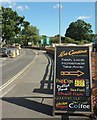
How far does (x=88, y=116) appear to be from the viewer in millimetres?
8688

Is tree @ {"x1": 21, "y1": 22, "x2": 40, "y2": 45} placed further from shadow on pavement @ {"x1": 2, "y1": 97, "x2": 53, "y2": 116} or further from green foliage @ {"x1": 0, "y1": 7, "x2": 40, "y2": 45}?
shadow on pavement @ {"x1": 2, "y1": 97, "x2": 53, "y2": 116}

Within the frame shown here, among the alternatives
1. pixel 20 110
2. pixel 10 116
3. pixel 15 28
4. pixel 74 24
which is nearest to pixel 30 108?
pixel 20 110

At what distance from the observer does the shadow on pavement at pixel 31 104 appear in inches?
376

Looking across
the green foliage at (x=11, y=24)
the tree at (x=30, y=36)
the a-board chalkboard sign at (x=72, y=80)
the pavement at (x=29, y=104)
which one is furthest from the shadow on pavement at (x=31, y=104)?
the tree at (x=30, y=36)

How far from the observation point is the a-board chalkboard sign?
28.3 ft

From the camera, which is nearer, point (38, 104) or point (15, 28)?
point (38, 104)

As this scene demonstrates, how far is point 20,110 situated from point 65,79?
175 cm

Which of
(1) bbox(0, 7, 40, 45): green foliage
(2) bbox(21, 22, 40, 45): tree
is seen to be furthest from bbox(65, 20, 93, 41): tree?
(1) bbox(0, 7, 40, 45): green foliage

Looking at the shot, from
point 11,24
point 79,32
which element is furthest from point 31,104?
point 79,32

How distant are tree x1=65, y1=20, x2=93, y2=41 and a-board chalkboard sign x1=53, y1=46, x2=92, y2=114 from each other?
14457cm

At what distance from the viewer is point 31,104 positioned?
10.5m

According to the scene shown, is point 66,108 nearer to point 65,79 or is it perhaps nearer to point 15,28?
point 65,79

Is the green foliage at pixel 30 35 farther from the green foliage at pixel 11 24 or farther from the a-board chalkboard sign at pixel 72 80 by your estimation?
the a-board chalkboard sign at pixel 72 80

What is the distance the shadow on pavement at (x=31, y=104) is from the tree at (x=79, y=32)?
142 m
